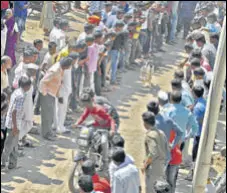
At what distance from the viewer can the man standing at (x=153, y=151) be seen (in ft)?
34.0

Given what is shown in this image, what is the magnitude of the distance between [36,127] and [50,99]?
0.92m

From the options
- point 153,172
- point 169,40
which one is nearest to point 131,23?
point 169,40

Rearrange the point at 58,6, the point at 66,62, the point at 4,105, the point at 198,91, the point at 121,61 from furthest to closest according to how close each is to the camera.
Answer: the point at 58,6
the point at 121,61
the point at 66,62
the point at 198,91
the point at 4,105

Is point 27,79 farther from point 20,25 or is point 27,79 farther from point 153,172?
point 20,25

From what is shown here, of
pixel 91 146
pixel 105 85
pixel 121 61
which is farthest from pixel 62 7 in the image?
pixel 91 146

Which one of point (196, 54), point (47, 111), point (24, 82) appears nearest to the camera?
point (24, 82)

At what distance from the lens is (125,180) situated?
9.63m

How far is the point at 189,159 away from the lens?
13.9 metres

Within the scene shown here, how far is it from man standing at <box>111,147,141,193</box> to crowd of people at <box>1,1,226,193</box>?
1 cm

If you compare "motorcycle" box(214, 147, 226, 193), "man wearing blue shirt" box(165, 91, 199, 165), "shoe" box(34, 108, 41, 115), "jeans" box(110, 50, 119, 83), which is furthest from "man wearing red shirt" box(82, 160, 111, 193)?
"jeans" box(110, 50, 119, 83)

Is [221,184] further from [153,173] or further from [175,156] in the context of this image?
[153,173]

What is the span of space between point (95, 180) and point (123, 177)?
0.43 m

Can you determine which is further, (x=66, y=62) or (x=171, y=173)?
(x=66, y=62)

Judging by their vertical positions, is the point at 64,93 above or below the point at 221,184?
above
